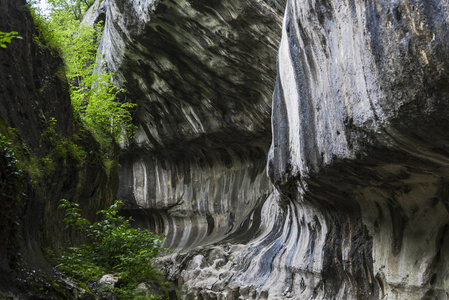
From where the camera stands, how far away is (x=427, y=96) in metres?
3.55

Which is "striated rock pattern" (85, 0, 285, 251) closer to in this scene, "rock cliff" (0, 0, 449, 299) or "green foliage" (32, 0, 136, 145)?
"rock cliff" (0, 0, 449, 299)

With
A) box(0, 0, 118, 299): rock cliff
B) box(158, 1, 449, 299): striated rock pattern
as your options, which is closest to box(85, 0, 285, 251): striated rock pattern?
box(0, 0, 118, 299): rock cliff

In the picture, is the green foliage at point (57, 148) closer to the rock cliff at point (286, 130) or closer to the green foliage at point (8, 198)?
the rock cliff at point (286, 130)

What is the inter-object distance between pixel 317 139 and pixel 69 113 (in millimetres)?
6325

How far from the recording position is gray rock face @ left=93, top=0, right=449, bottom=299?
3.89 m

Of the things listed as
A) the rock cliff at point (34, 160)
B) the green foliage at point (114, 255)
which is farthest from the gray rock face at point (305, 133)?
the rock cliff at point (34, 160)

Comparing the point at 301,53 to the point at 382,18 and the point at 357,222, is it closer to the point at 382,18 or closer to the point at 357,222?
the point at 382,18

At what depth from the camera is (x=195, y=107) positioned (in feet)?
48.7

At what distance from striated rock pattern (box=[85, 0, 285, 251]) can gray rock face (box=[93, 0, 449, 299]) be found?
0.17 feet

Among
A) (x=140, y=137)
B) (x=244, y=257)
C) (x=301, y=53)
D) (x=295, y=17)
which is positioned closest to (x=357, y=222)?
(x=301, y=53)

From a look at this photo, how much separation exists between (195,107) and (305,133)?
30.4 feet

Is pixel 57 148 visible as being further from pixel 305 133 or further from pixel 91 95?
pixel 91 95

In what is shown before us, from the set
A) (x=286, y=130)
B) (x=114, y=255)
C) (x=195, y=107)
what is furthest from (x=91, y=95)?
(x=286, y=130)

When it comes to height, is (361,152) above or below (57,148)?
below
